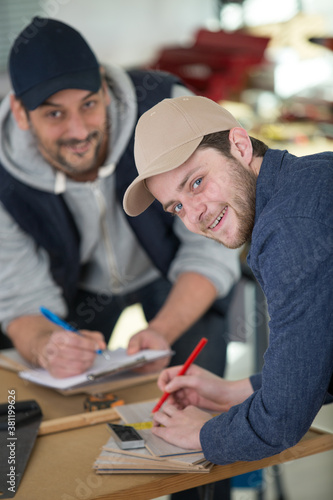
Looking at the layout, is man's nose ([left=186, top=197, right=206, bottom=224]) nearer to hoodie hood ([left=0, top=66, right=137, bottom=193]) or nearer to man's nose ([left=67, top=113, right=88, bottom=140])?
man's nose ([left=67, top=113, right=88, bottom=140])

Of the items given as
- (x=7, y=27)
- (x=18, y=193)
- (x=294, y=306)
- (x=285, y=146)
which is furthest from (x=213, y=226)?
(x=7, y=27)

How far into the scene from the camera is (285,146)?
3.49 m

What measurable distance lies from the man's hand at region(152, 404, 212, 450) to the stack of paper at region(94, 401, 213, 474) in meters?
0.01

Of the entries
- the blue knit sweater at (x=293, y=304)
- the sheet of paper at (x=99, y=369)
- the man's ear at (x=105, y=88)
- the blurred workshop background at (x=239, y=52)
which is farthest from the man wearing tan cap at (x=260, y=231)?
the blurred workshop background at (x=239, y=52)

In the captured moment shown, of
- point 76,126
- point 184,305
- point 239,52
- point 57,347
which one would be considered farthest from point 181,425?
point 239,52

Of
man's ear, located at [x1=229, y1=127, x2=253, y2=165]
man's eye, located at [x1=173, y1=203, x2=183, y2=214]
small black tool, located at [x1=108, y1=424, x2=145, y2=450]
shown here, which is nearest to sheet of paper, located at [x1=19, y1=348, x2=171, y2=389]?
small black tool, located at [x1=108, y1=424, x2=145, y2=450]

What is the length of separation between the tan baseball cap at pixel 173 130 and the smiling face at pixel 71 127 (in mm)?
594

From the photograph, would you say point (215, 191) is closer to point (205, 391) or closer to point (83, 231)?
point (205, 391)

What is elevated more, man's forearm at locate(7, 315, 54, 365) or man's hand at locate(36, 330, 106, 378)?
man's hand at locate(36, 330, 106, 378)

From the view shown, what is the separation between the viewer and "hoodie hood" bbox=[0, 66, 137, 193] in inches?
75.3

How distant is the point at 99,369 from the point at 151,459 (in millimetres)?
453

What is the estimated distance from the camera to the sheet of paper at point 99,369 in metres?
1.55

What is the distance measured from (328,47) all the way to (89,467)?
275cm

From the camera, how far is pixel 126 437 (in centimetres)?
124
